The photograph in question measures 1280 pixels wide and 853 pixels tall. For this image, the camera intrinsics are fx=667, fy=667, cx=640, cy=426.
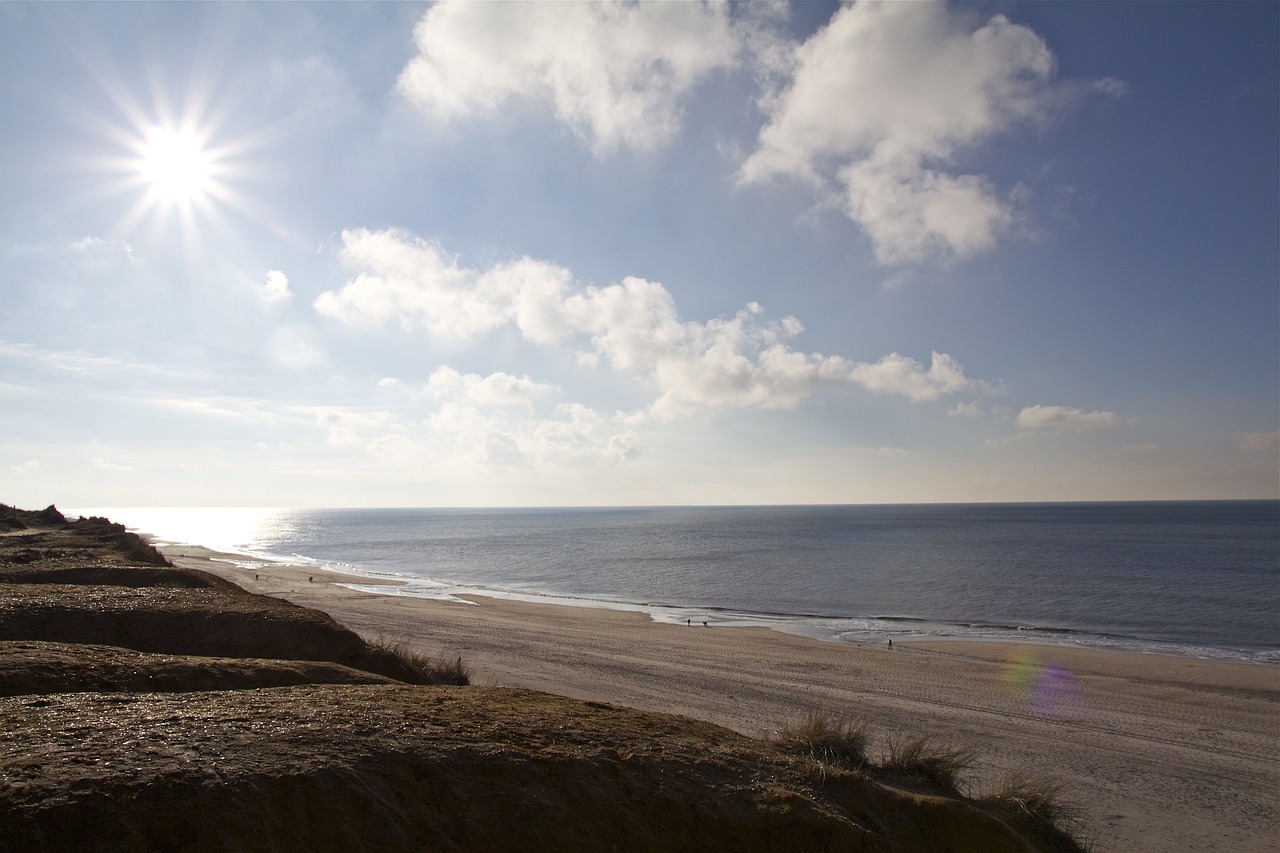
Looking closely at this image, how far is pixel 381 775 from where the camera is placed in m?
5.67

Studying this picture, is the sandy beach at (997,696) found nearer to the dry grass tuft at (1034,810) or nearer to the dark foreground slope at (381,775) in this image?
the dry grass tuft at (1034,810)

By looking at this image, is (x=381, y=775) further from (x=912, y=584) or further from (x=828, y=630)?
(x=912, y=584)

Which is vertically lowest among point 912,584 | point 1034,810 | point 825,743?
point 912,584

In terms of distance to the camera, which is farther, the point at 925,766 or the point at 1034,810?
the point at 925,766

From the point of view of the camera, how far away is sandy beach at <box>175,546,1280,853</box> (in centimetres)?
1335

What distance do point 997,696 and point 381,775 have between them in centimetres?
2157

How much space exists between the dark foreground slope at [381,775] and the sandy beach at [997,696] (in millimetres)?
6643

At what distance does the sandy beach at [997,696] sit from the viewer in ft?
43.8

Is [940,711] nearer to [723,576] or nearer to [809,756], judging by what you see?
[809,756]

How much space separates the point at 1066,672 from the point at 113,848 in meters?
30.3

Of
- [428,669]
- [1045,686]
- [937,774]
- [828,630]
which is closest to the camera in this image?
[937,774]

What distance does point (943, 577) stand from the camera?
5853 cm

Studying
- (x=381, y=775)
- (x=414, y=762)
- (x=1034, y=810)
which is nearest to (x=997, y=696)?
(x=1034, y=810)

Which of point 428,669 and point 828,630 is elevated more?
point 428,669
